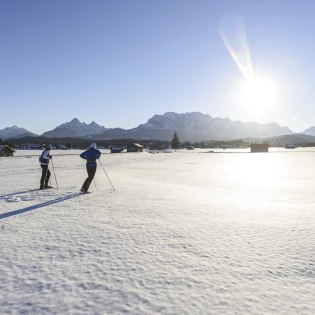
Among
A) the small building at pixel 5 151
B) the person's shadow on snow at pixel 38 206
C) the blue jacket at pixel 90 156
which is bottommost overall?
the person's shadow on snow at pixel 38 206

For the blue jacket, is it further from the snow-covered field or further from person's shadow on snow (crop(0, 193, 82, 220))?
the snow-covered field

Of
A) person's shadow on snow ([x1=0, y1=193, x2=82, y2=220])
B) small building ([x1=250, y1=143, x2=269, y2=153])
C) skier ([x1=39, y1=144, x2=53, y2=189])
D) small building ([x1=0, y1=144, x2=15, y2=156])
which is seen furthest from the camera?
small building ([x1=250, y1=143, x2=269, y2=153])

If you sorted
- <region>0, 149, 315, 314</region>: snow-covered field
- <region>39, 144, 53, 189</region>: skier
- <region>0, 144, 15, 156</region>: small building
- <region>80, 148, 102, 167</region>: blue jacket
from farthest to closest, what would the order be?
1. <region>0, 144, 15, 156</region>: small building
2. <region>39, 144, 53, 189</region>: skier
3. <region>80, 148, 102, 167</region>: blue jacket
4. <region>0, 149, 315, 314</region>: snow-covered field

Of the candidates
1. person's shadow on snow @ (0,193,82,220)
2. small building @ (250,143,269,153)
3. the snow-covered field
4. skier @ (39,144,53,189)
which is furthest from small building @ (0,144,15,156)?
small building @ (250,143,269,153)

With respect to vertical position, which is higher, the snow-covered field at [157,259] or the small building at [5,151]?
the small building at [5,151]

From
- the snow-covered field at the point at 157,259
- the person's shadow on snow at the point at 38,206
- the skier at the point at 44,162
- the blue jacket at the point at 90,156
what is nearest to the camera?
the snow-covered field at the point at 157,259

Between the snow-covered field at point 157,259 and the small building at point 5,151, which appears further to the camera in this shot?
the small building at point 5,151

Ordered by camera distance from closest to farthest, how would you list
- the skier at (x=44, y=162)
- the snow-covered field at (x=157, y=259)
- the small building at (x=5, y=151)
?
the snow-covered field at (x=157, y=259) < the skier at (x=44, y=162) < the small building at (x=5, y=151)

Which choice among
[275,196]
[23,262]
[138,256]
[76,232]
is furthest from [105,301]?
[275,196]

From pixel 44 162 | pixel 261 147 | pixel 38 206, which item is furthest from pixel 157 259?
pixel 261 147

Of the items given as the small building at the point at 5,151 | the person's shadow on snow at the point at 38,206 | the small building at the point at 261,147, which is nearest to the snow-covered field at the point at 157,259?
the person's shadow on snow at the point at 38,206

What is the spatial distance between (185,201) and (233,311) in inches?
276

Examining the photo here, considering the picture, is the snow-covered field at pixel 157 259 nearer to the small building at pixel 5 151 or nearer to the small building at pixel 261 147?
the small building at pixel 5 151

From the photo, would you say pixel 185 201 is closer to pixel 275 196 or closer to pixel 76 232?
pixel 275 196
